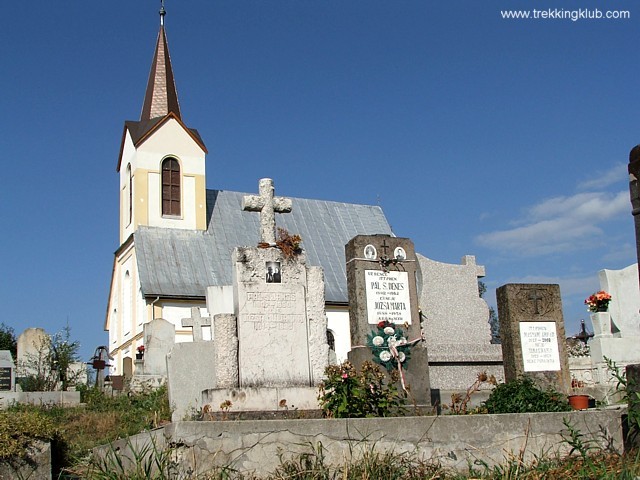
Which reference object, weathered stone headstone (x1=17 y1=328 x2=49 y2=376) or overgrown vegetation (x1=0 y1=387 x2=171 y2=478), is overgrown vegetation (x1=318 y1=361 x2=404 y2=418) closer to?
overgrown vegetation (x1=0 y1=387 x2=171 y2=478)

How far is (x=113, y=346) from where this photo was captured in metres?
35.0

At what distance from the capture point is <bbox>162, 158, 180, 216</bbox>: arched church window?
33.4 meters

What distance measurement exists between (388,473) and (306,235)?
2861 cm

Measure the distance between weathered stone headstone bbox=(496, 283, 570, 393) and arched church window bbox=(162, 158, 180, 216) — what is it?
22948 millimetres

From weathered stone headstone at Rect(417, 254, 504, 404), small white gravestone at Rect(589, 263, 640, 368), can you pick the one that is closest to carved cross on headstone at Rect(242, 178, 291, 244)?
weathered stone headstone at Rect(417, 254, 504, 404)

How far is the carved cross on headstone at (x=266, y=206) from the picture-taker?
35.4 ft

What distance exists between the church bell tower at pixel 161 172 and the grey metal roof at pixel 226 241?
0.70 m

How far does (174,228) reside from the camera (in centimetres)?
3306

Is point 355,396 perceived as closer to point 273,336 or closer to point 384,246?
point 273,336

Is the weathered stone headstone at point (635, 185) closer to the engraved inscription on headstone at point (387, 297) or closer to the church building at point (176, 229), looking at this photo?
the engraved inscription on headstone at point (387, 297)

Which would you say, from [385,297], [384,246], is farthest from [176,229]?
[385,297]

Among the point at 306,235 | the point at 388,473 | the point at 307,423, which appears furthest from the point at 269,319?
the point at 306,235

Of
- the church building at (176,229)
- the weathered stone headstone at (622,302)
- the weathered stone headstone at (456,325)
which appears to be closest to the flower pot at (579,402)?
the weathered stone headstone at (456,325)

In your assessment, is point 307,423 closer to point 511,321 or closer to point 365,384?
point 365,384
